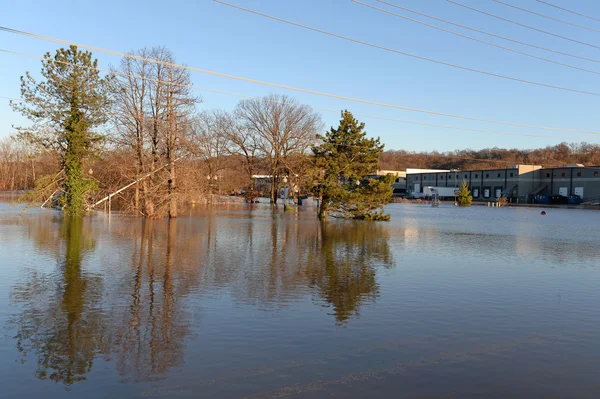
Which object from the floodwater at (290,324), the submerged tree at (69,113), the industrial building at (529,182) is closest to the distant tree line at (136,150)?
the submerged tree at (69,113)

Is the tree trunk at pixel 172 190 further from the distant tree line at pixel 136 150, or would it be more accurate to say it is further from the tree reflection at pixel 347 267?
the tree reflection at pixel 347 267

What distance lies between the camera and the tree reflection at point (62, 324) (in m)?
7.45

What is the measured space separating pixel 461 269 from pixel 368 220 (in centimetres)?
2254

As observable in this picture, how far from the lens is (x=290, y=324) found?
9.90 meters

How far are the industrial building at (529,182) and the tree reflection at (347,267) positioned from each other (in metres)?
82.8

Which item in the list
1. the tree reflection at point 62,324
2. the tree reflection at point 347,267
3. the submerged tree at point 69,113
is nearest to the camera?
the tree reflection at point 62,324

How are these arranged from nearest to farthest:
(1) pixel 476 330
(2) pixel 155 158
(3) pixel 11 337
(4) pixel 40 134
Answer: (3) pixel 11 337, (1) pixel 476 330, (4) pixel 40 134, (2) pixel 155 158

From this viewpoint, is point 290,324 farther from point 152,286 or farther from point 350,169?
point 350,169

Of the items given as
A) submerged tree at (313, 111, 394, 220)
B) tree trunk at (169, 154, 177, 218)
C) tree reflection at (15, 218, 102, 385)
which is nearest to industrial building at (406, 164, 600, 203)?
submerged tree at (313, 111, 394, 220)

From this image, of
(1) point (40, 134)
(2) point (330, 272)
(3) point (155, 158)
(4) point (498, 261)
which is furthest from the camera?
(3) point (155, 158)

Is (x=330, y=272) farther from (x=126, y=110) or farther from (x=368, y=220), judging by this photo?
(x=126, y=110)

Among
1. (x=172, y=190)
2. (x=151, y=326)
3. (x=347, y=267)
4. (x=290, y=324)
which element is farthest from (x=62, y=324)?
(x=172, y=190)

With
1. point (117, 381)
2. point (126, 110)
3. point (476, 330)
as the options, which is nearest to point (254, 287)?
point (476, 330)

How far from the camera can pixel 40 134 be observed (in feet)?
119
